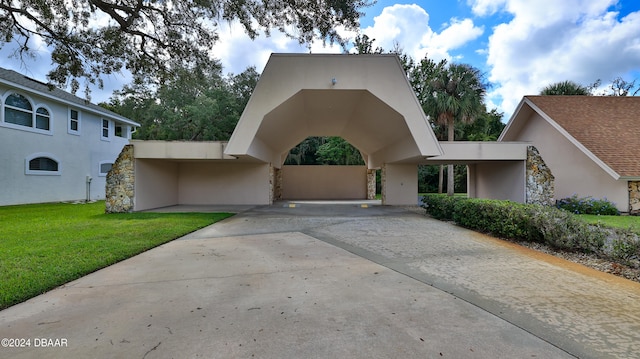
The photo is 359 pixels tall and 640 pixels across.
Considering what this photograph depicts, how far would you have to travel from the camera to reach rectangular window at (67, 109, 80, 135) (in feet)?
54.5

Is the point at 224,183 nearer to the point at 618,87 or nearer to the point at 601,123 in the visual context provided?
the point at 601,123

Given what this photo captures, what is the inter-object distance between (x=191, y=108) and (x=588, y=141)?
77.5 ft

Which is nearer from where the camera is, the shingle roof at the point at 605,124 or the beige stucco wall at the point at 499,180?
the shingle roof at the point at 605,124

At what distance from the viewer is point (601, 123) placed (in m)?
13.8

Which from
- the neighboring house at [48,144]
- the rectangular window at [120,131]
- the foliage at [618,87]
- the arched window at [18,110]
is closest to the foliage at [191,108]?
the rectangular window at [120,131]

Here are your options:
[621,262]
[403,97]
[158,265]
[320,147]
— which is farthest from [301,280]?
[320,147]

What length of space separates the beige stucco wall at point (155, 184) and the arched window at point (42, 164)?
19.6 feet

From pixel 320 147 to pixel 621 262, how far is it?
1039 inches

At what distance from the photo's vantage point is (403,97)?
1098 cm

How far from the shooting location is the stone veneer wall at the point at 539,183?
506 inches

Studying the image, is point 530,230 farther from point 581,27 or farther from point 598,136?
point 581,27

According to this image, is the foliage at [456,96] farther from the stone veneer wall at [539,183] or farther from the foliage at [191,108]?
the foliage at [191,108]

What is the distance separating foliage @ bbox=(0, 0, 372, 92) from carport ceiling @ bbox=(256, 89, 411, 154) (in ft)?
9.89

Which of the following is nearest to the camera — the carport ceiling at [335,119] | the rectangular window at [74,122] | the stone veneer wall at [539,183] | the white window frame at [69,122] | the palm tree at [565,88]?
the carport ceiling at [335,119]
